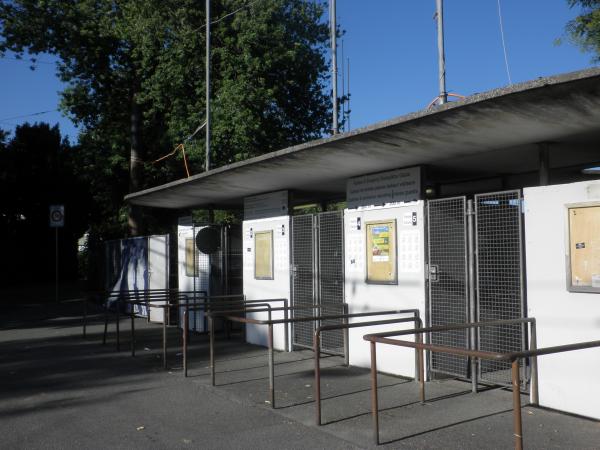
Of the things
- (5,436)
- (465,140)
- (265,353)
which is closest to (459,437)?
(465,140)

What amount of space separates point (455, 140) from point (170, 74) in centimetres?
1629

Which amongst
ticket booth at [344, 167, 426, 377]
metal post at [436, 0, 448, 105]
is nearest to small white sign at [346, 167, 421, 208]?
ticket booth at [344, 167, 426, 377]

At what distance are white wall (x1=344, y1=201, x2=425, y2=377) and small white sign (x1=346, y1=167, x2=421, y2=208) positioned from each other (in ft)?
0.34

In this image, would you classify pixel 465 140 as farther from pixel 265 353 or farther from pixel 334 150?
pixel 265 353

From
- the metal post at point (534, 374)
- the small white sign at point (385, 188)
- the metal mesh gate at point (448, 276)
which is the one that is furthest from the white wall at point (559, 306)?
the small white sign at point (385, 188)

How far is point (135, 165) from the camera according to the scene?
2256 centimetres

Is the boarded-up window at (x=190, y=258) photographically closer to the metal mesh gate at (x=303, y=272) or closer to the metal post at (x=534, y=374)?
the metal mesh gate at (x=303, y=272)

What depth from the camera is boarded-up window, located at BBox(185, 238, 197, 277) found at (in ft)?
43.7

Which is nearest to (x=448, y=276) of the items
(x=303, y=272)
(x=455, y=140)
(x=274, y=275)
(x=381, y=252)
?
(x=381, y=252)

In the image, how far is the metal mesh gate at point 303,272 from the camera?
9805mm

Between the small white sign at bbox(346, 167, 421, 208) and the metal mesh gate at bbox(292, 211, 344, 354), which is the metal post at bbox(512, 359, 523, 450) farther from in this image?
the metal mesh gate at bbox(292, 211, 344, 354)

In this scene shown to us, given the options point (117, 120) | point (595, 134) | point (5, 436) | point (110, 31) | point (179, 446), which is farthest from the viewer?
point (117, 120)

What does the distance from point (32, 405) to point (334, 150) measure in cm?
426

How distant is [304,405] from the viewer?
6.61 m
